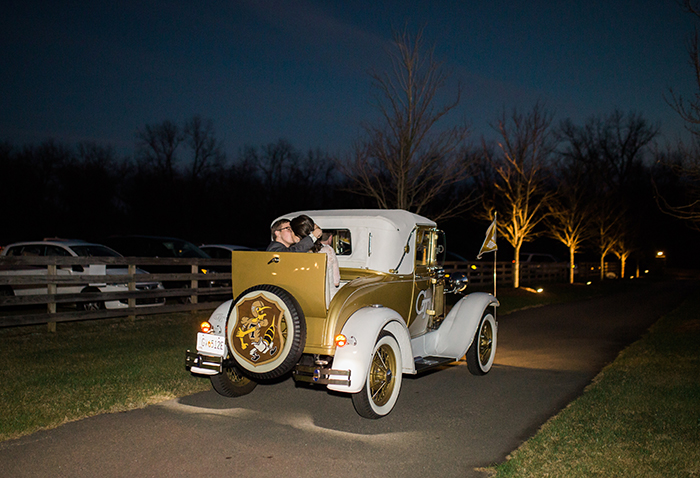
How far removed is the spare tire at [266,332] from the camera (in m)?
4.90

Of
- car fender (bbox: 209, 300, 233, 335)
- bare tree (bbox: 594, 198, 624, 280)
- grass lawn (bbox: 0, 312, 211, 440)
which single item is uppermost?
bare tree (bbox: 594, 198, 624, 280)

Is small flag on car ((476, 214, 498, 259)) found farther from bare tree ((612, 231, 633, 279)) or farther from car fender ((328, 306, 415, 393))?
bare tree ((612, 231, 633, 279))

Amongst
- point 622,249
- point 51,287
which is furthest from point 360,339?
point 622,249

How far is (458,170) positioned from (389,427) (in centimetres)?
1039

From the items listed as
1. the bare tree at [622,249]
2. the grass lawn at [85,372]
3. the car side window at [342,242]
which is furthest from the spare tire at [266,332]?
the bare tree at [622,249]

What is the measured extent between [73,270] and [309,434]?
9026mm

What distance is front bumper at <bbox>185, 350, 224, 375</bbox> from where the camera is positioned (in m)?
5.37

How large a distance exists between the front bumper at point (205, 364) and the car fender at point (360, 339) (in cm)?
120

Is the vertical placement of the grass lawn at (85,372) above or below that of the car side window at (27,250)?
below

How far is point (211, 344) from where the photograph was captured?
17.8 feet

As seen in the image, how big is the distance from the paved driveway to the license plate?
61cm

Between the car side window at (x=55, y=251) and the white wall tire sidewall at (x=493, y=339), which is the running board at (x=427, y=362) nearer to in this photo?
the white wall tire sidewall at (x=493, y=339)

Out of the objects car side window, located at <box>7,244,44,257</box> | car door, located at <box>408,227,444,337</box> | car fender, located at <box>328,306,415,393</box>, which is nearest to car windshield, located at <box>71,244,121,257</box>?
car side window, located at <box>7,244,44,257</box>

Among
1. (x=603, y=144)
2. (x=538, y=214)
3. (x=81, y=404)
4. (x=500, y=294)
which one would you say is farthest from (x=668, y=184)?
(x=81, y=404)
